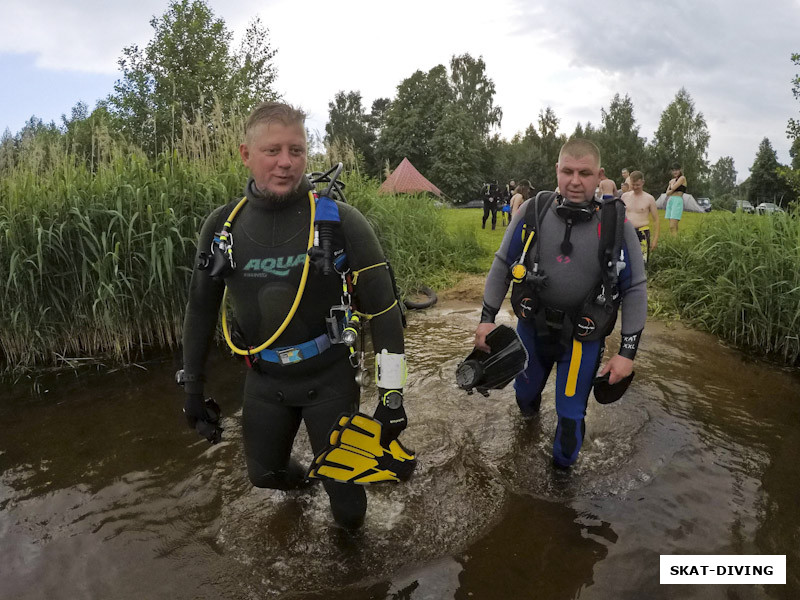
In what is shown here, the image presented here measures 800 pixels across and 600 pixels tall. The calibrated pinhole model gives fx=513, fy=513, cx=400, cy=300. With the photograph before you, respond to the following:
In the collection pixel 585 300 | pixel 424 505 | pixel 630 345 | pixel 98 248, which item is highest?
pixel 98 248

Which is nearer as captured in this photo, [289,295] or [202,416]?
[289,295]

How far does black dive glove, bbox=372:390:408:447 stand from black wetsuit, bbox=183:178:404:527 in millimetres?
172

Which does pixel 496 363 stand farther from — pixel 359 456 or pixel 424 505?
pixel 359 456

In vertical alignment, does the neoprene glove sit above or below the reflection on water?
above

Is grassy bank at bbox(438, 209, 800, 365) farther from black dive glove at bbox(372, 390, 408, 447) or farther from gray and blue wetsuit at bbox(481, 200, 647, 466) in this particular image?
black dive glove at bbox(372, 390, 408, 447)

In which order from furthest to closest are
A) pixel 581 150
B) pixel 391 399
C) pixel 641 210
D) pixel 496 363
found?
pixel 641 210, pixel 496 363, pixel 581 150, pixel 391 399

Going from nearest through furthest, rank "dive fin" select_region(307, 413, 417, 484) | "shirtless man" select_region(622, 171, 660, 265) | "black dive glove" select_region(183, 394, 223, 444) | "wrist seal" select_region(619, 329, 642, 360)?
"dive fin" select_region(307, 413, 417, 484) < "black dive glove" select_region(183, 394, 223, 444) < "wrist seal" select_region(619, 329, 642, 360) < "shirtless man" select_region(622, 171, 660, 265)

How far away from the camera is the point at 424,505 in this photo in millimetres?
2689

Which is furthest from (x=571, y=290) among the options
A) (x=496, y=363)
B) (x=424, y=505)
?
(x=424, y=505)

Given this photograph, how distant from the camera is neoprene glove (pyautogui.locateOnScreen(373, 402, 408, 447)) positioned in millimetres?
1907

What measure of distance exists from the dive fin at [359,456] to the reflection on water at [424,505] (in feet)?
1.88

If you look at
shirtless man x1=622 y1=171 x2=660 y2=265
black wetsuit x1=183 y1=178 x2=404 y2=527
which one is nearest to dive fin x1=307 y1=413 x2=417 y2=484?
black wetsuit x1=183 y1=178 x2=404 y2=527

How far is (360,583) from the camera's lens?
7.12 feet

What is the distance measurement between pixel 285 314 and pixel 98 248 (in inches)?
121
